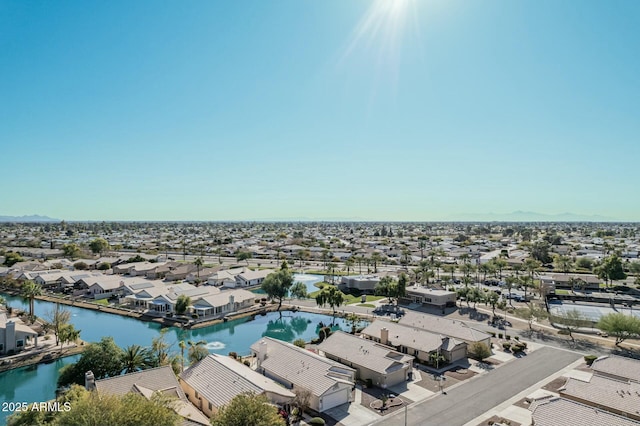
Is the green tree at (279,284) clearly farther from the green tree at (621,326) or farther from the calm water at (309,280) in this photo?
the green tree at (621,326)

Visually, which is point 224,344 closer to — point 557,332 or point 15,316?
point 15,316

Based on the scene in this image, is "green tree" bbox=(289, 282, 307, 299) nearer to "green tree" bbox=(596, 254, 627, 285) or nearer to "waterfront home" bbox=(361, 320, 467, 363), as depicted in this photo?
"waterfront home" bbox=(361, 320, 467, 363)

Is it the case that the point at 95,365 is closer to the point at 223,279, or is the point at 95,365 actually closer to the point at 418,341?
the point at 418,341

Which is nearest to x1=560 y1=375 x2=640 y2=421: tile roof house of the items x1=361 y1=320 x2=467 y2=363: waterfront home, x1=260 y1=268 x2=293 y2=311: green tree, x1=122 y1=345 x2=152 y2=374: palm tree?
x1=361 y1=320 x2=467 y2=363: waterfront home

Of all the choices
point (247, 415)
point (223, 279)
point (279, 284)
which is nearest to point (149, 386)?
point (247, 415)

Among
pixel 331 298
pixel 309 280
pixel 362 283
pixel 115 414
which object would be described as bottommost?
pixel 309 280

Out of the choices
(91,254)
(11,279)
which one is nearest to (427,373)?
(11,279)
